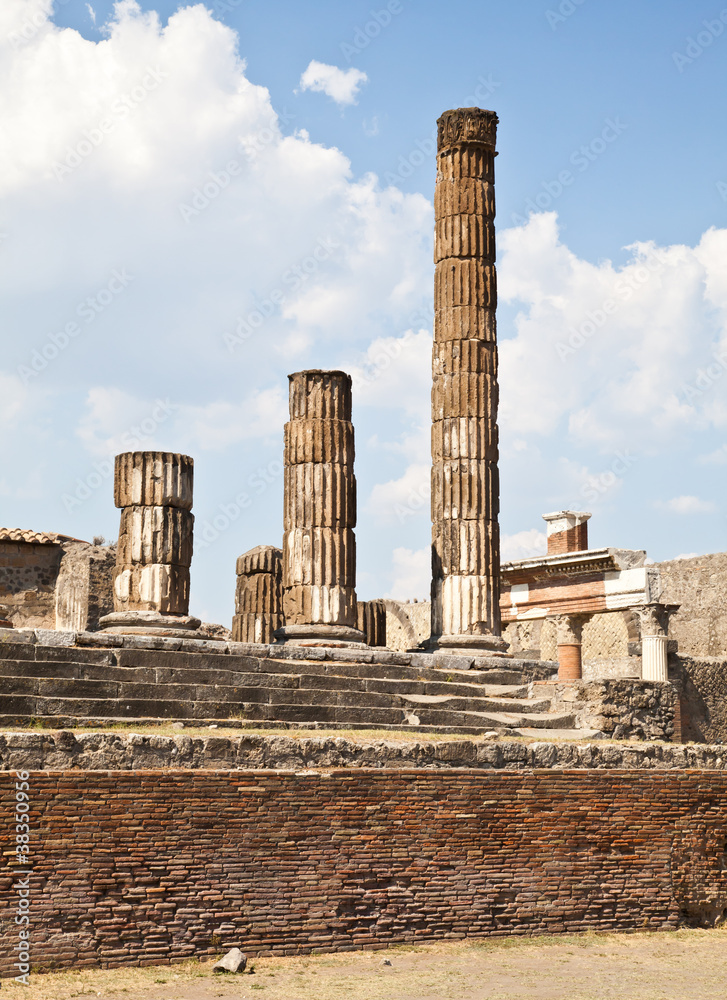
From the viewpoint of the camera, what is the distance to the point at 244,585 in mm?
18672

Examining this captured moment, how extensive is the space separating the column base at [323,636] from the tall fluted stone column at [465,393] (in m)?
1.35

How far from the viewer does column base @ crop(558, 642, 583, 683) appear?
20.3m

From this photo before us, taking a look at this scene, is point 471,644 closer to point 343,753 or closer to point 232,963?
point 343,753

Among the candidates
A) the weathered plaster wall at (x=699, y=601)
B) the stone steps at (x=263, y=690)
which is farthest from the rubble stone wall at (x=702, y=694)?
the stone steps at (x=263, y=690)

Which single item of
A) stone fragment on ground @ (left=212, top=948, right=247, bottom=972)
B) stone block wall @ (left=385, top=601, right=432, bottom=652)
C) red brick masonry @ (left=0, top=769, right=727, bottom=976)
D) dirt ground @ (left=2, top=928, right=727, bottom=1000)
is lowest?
dirt ground @ (left=2, top=928, right=727, bottom=1000)

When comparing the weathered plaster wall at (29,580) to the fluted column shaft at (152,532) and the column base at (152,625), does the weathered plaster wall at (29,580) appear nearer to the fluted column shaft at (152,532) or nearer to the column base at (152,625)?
the fluted column shaft at (152,532)

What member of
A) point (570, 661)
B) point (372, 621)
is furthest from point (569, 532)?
point (372, 621)

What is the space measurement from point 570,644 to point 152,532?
9814 millimetres

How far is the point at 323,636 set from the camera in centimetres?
1365

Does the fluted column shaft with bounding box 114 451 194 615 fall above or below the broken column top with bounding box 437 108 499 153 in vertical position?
Answer: below

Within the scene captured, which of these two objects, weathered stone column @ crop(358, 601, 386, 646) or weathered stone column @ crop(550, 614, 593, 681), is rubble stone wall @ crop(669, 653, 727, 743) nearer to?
weathered stone column @ crop(550, 614, 593, 681)

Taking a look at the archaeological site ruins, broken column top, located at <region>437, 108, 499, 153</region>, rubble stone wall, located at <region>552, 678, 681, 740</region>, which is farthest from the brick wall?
rubble stone wall, located at <region>552, 678, 681, 740</region>

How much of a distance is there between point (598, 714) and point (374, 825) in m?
3.89

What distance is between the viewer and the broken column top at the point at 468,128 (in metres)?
15.7
